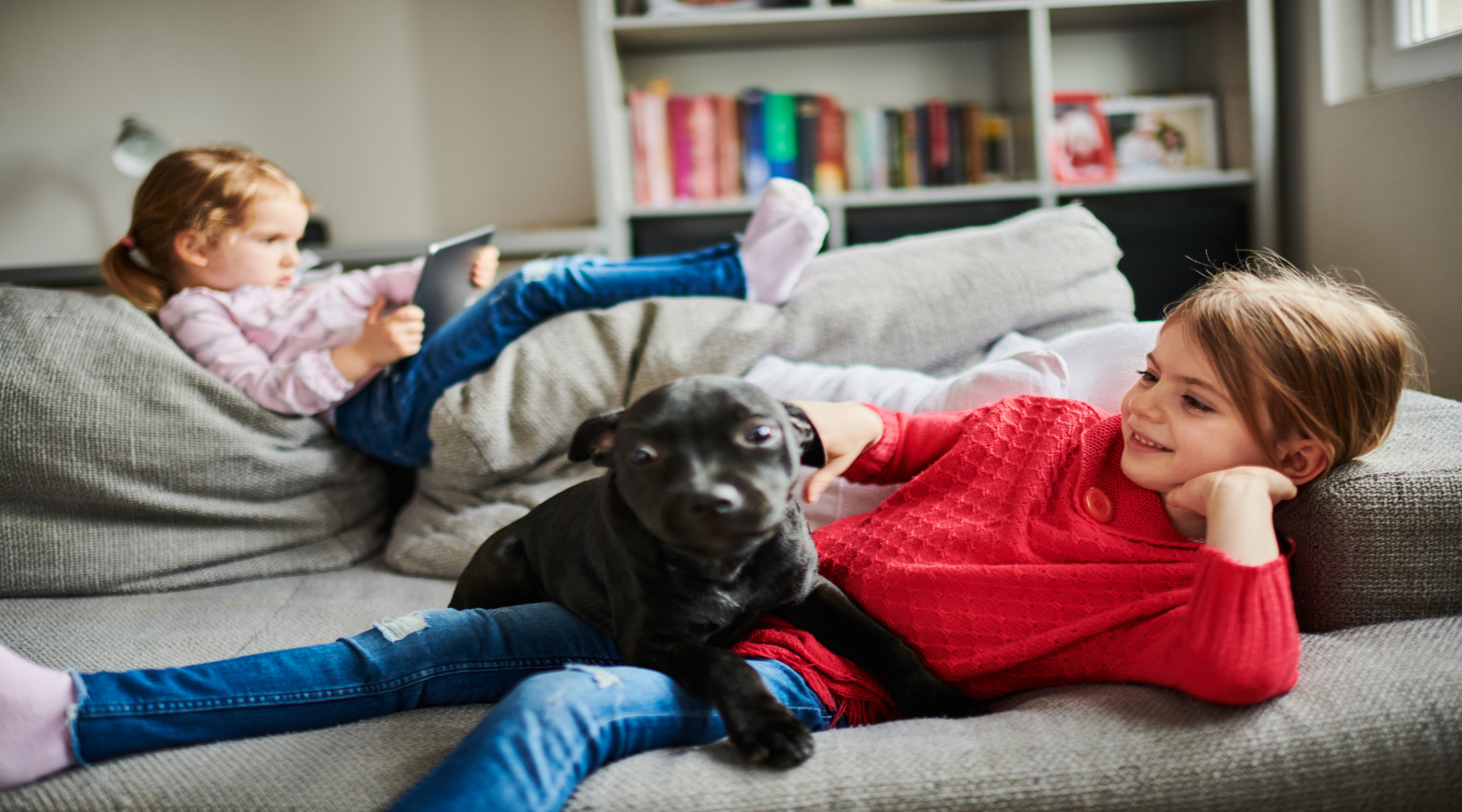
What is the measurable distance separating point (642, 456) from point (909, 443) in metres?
0.47

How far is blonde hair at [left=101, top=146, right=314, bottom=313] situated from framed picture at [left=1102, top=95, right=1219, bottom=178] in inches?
91.2

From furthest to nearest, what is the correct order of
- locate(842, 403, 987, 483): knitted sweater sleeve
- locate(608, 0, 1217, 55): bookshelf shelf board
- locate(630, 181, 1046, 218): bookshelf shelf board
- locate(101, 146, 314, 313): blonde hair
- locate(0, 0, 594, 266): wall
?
1. locate(0, 0, 594, 266): wall
2. locate(630, 181, 1046, 218): bookshelf shelf board
3. locate(608, 0, 1217, 55): bookshelf shelf board
4. locate(101, 146, 314, 313): blonde hair
5. locate(842, 403, 987, 483): knitted sweater sleeve

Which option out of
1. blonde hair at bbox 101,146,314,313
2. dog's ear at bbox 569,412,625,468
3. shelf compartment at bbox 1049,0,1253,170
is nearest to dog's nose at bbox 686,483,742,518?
dog's ear at bbox 569,412,625,468

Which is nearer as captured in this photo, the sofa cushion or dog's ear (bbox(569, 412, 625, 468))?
the sofa cushion

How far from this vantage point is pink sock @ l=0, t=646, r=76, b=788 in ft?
2.88

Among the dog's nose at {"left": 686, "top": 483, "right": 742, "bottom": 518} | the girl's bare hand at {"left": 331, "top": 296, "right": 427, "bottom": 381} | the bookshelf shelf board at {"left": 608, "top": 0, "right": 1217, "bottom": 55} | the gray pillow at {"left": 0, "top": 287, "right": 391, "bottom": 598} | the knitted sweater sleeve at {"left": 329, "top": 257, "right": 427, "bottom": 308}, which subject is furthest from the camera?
the bookshelf shelf board at {"left": 608, "top": 0, "right": 1217, "bottom": 55}

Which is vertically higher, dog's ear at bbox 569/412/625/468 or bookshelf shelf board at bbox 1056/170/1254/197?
bookshelf shelf board at bbox 1056/170/1254/197

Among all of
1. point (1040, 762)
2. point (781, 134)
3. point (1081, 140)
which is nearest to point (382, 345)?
point (1040, 762)

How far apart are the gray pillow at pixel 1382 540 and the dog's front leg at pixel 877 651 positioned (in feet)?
1.25

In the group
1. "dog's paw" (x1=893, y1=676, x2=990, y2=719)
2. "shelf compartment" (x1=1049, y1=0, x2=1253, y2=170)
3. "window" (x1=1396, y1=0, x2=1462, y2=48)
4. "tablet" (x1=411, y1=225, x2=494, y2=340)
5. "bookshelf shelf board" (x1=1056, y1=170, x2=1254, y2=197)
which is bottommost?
"dog's paw" (x1=893, y1=676, x2=990, y2=719)

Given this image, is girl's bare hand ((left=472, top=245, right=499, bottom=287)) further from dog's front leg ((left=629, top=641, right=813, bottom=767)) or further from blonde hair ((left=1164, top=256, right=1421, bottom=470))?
blonde hair ((left=1164, top=256, right=1421, bottom=470))

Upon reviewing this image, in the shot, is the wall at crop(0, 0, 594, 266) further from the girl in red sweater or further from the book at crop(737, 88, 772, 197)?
the girl in red sweater

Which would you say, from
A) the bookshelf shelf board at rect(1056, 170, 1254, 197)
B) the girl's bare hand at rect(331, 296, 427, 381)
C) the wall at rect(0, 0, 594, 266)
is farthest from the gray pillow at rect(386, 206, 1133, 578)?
the wall at rect(0, 0, 594, 266)

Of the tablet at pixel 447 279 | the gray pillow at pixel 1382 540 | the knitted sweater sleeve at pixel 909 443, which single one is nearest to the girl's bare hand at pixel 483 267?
the tablet at pixel 447 279
